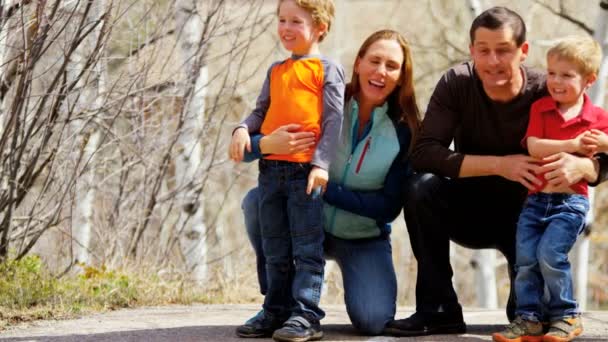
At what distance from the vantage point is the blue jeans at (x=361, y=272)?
5.18m

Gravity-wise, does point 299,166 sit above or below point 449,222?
above

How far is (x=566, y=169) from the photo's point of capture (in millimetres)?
4547

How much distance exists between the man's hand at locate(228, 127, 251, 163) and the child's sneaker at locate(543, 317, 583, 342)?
1607 mm

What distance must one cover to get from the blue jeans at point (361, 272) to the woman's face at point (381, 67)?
30.6 inches

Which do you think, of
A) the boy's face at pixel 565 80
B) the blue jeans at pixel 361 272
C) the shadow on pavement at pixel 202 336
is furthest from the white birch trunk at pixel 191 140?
the boy's face at pixel 565 80

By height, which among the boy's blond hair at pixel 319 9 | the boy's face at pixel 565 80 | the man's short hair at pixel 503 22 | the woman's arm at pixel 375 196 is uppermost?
the boy's blond hair at pixel 319 9

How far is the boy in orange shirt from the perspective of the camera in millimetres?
4832

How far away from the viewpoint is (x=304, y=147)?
4812 millimetres

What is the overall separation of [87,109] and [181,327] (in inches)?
74.2

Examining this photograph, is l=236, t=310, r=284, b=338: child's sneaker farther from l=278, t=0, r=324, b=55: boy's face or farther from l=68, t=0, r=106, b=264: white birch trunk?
l=68, t=0, r=106, b=264: white birch trunk

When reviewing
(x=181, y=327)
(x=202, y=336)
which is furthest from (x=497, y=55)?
(x=181, y=327)

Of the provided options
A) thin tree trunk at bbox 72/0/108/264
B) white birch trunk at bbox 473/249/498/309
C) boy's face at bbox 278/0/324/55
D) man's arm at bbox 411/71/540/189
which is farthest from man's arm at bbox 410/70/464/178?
white birch trunk at bbox 473/249/498/309

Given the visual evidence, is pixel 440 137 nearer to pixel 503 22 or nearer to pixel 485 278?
pixel 503 22

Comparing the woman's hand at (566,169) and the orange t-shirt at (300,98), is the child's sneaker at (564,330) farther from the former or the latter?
the orange t-shirt at (300,98)
